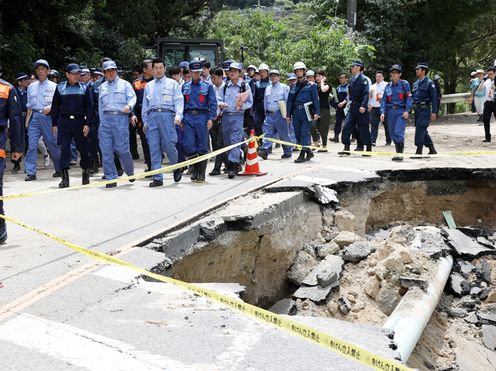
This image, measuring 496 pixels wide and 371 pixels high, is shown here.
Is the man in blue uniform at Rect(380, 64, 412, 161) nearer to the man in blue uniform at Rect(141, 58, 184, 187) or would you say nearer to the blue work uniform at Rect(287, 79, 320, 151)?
the blue work uniform at Rect(287, 79, 320, 151)

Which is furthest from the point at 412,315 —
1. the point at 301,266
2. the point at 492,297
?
the point at 492,297

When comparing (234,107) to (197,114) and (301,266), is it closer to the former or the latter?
(197,114)

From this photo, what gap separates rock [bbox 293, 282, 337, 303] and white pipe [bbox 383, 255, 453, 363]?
33.2 inches

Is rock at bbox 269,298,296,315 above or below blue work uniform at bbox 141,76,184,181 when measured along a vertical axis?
below

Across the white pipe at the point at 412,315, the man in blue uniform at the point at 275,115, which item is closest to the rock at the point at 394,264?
the white pipe at the point at 412,315

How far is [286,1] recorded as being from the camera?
37.8m

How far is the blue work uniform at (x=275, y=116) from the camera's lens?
1296 centimetres

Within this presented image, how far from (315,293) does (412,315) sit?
1323 mm

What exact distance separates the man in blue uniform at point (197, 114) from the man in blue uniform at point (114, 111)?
35.2 inches

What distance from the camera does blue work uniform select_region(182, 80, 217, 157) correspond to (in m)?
10.0

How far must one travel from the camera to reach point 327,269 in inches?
282

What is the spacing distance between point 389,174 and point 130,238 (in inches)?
222

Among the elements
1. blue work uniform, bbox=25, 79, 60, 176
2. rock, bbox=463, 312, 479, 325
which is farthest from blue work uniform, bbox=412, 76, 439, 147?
blue work uniform, bbox=25, 79, 60, 176

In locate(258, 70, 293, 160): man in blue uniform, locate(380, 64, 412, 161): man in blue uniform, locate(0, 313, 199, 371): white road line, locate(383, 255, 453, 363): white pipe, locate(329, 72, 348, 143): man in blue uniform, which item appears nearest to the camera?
locate(0, 313, 199, 371): white road line
